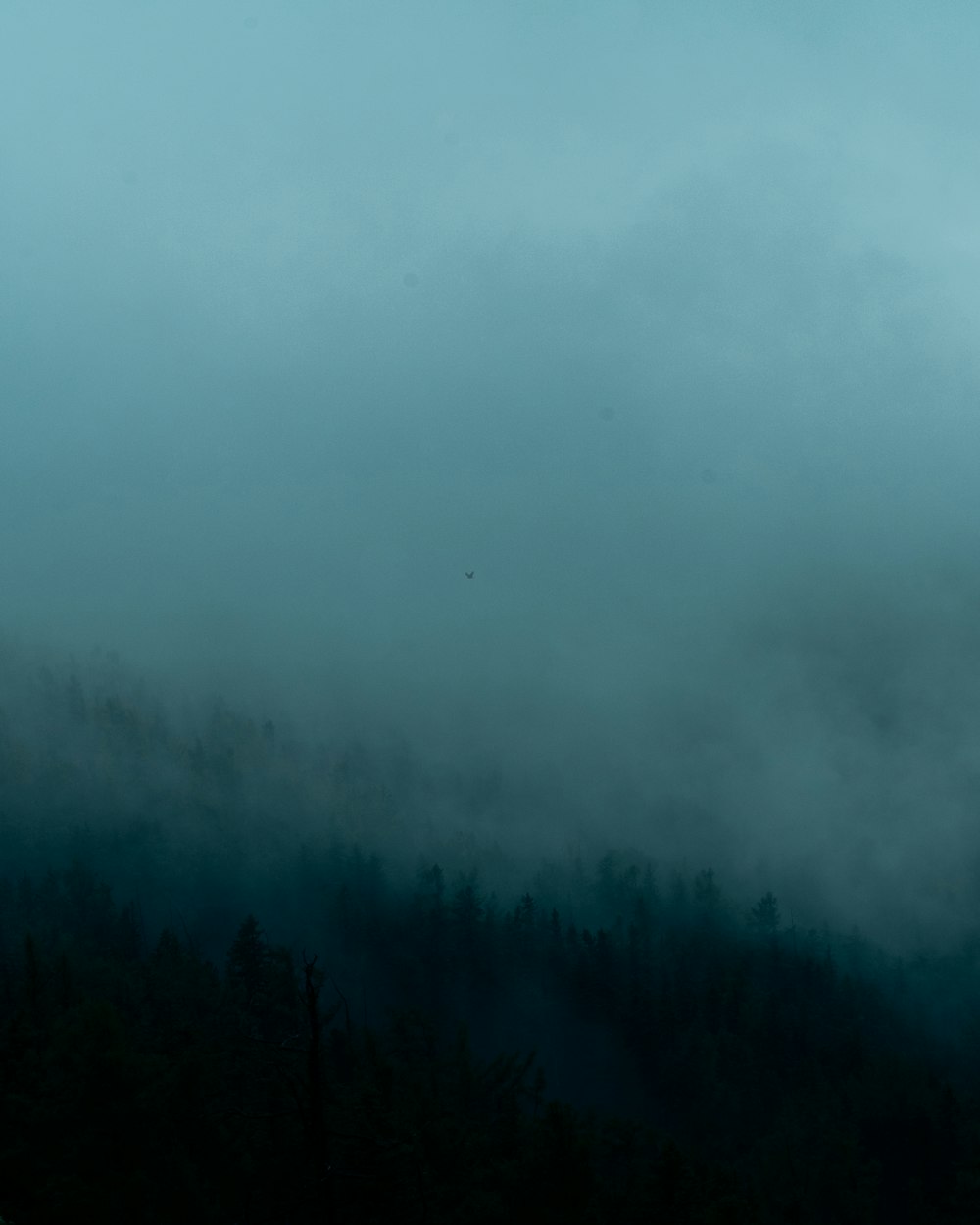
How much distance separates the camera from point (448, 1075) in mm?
71062

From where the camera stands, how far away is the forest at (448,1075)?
126ft

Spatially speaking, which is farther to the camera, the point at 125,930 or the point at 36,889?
the point at 36,889

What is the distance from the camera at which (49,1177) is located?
34062mm

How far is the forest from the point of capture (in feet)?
126

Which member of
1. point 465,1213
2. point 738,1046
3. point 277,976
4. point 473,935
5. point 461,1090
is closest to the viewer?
point 465,1213

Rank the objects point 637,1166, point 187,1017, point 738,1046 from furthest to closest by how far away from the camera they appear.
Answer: point 738,1046 < point 187,1017 < point 637,1166

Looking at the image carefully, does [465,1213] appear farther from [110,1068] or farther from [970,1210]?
[970,1210]

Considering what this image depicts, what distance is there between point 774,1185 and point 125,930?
91.6m

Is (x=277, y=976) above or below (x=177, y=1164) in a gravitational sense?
above

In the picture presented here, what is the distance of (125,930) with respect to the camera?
145750 millimetres

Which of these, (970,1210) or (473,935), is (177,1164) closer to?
(970,1210)

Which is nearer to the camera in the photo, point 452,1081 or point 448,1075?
point 452,1081

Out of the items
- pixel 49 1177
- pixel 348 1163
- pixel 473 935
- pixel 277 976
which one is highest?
pixel 473 935

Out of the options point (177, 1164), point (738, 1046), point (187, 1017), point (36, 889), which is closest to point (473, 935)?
point (738, 1046)
